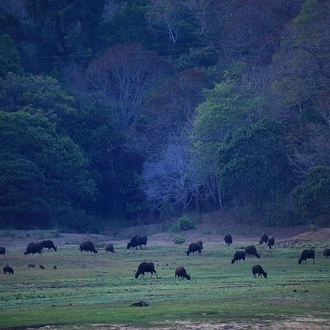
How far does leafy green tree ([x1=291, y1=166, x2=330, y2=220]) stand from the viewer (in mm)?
52438

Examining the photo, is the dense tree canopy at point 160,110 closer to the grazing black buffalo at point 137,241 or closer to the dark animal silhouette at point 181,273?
the grazing black buffalo at point 137,241

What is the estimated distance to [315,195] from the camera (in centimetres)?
5269

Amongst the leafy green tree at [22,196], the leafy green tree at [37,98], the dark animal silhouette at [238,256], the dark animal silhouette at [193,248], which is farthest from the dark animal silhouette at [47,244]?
the leafy green tree at [37,98]

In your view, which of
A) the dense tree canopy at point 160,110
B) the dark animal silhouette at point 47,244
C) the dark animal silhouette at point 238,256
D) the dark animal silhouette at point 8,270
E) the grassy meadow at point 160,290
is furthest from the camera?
the dense tree canopy at point 160,110

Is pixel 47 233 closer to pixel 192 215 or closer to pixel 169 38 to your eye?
pixel 192 215

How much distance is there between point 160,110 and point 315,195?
2154 centimetres

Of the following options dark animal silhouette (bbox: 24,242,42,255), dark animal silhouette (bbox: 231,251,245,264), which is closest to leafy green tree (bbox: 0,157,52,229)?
dark animal silhouette (bbox: 24,242,42,255)

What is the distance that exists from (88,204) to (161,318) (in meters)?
49.1

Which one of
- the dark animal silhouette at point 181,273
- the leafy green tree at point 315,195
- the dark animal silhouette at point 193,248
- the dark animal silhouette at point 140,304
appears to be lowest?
the dark animal silhouette at point 140,304

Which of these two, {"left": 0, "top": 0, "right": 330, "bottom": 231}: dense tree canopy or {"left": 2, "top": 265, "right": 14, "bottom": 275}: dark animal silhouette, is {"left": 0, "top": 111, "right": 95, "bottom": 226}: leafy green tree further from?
{"left": 2, "top": 265, "right": 14, "bottom": 275}: dark animal silhouette

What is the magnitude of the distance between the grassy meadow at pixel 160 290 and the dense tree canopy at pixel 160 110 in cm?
1440

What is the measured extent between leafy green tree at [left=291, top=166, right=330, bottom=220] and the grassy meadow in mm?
7567

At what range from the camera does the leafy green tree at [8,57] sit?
7388 cm

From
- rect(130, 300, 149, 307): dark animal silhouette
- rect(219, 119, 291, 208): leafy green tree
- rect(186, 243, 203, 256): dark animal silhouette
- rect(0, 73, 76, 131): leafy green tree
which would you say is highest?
rect(0, 73, 76, 131): leafy green tree
